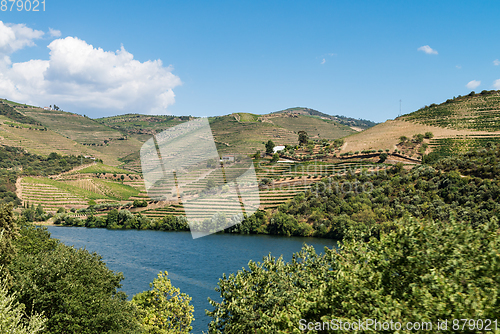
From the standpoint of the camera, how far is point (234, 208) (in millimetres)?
69812

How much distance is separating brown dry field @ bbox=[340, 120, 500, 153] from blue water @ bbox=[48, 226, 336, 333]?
40395 millimetres

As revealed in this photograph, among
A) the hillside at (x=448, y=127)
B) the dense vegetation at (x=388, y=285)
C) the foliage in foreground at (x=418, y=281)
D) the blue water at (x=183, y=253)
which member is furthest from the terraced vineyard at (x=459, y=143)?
the foliage in foreground at (x=418, y=281)

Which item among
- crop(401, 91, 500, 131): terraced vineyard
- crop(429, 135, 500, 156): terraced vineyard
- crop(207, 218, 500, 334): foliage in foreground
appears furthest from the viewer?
crop(401, 91, 500, 131): terraced vineyard

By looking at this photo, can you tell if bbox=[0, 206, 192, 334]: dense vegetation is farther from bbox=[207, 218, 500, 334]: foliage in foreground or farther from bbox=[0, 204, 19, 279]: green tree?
bbox=[207, 218, 500, 334]: foliage in foreground

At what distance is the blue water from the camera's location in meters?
34.6

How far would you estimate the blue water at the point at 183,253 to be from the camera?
3459 cm

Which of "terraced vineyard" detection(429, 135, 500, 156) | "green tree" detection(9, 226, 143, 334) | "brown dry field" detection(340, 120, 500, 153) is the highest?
"brown dry field" detection(340, 120, 500, 153)

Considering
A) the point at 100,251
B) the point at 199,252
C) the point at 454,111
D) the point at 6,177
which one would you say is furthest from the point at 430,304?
the point at 6,177

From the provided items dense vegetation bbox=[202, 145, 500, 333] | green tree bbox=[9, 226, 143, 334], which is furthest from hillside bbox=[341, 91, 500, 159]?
green tree bbox=[9, 226, 143, 334]

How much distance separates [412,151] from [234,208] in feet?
148

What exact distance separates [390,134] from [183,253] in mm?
68002

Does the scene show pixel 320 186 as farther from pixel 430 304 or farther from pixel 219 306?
pixel 430 304

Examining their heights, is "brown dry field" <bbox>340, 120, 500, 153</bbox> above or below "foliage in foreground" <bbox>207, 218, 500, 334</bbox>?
above

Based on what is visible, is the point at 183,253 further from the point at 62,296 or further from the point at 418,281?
the point at 418,281
